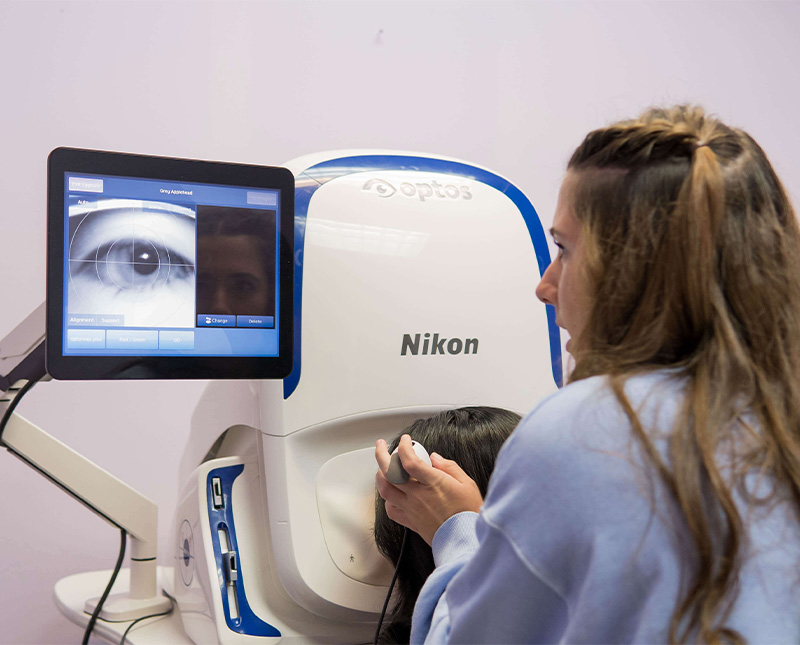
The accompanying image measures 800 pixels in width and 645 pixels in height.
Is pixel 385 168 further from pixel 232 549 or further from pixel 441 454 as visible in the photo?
pixel 232 549

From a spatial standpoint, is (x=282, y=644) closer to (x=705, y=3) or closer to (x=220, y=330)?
(x=220, y=330)

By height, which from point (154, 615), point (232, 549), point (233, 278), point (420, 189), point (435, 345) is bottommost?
point (154, 615)

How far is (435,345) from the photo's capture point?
1.18 m

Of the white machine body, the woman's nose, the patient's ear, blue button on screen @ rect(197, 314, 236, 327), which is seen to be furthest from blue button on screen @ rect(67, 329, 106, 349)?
the woman's nose

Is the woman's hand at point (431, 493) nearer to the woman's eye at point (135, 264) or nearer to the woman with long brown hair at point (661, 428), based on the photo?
the woman with long brown hair at point (661, 428)

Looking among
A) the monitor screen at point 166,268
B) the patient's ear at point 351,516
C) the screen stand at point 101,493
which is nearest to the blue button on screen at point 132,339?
the monitor screen at point 166,268

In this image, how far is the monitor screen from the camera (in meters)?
0.94

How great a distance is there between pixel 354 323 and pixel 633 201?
0.58 metres

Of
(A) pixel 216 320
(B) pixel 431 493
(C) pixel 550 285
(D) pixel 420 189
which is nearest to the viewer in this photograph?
(C) pixel 550 285

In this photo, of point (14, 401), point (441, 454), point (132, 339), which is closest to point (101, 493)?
point (14, 401)

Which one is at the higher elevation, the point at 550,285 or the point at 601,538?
the point at 550,285

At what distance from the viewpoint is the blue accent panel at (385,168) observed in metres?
1.11

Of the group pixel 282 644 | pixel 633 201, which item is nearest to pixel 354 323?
pixel 282 644

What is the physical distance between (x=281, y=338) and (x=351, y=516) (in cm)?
29
